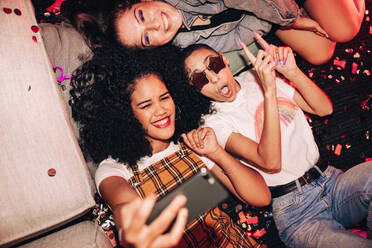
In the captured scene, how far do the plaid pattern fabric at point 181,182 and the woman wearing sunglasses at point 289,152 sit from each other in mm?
384

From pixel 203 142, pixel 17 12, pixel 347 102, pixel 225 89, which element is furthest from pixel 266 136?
pixel 17 12

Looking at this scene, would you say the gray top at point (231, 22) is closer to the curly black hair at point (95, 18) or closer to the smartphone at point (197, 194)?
the curly black hair at point (95, 18)

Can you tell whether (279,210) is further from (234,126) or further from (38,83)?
(38,83)

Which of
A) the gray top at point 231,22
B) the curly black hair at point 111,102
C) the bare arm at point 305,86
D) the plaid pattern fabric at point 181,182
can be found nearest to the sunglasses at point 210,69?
the curly black hair at point 111,102

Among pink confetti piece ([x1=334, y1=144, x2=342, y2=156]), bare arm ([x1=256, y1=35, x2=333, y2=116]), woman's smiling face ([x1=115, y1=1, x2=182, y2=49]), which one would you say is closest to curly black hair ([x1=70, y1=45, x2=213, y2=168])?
woman's smiling face ([x1=115, y1=1, x2=182, y2=49])

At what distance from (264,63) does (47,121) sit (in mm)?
1482

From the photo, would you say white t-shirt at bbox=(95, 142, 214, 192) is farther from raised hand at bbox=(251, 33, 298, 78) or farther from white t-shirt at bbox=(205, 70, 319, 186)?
raised hand at bbox=(251, 33, 298, 78)

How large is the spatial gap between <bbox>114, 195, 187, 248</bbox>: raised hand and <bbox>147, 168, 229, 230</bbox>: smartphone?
1037 mm

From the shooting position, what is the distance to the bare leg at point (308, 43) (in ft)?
7.79

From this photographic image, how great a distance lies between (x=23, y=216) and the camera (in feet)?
4.10

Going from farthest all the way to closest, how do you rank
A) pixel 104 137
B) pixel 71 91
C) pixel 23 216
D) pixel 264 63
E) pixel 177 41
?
pixel 177 41, pixel 104 137, pixel 71 91, pixel 264 63, pixel 23 216

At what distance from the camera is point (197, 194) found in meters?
2.10

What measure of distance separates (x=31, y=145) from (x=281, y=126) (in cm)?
188

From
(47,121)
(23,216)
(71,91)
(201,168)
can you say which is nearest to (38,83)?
(47,121)
